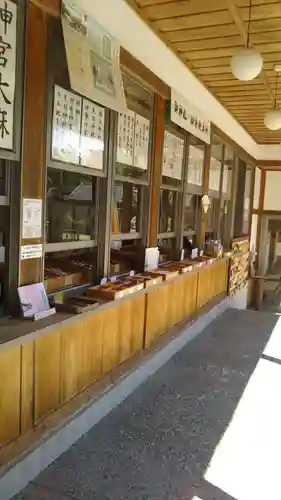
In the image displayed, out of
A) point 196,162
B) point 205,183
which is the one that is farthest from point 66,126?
point 205,183

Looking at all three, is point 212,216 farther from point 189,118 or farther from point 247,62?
point 247,62

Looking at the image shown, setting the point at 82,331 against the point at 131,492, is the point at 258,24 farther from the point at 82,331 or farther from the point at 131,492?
the point at 131,492

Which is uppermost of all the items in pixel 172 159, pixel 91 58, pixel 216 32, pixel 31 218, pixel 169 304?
pixel 216 32

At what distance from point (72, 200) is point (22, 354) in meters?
1.33

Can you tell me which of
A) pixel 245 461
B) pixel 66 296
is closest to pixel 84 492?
pixel 245 461

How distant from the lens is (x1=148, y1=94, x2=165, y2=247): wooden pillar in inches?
161

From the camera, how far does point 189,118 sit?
4891mm

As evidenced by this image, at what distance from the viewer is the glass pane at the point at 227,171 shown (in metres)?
7.22

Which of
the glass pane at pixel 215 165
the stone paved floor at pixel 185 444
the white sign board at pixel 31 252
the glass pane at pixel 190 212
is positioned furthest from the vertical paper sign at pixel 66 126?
the glass pane at pixel 215 165

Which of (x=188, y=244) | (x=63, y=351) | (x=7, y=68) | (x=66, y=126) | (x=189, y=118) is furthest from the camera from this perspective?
(x=188, y=244)

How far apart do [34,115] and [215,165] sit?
4505mm

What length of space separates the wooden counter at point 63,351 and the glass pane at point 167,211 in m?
0.86

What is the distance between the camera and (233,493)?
2.31 metres

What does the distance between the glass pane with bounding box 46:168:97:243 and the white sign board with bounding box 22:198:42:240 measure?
0.27 meters
